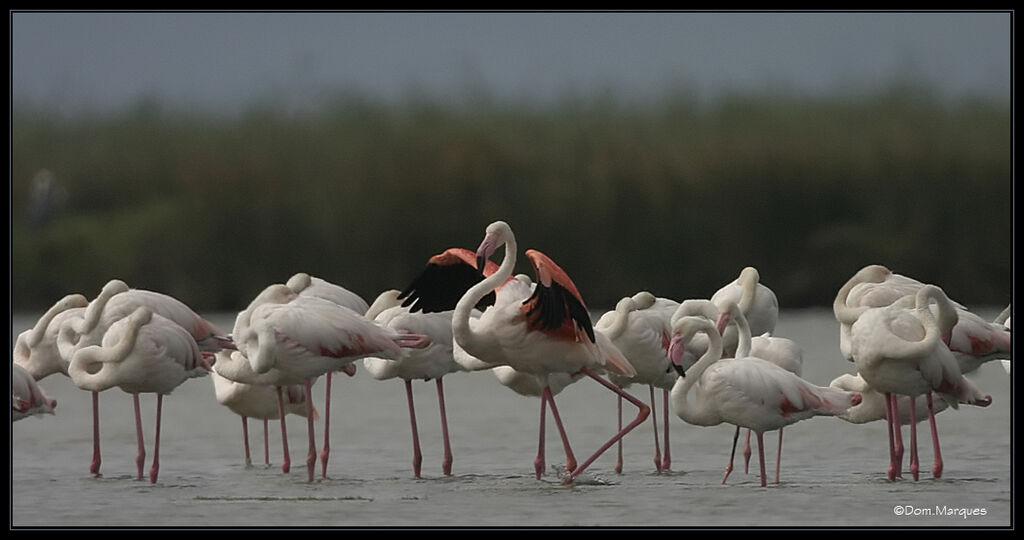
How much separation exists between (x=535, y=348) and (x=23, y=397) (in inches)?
94.9

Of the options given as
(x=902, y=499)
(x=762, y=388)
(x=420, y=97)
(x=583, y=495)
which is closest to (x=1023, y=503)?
(x=902, y=499)

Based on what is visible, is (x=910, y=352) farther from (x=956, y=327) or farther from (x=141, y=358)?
(x=141, y=358)

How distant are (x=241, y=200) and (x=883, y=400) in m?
10.4

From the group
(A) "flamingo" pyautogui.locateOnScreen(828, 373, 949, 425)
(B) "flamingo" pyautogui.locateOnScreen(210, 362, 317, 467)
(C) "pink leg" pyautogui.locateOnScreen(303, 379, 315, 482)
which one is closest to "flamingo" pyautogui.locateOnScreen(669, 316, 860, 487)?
(A) "flamingo" pyautogui.locateOnScreen(828, 373, 949, 425)

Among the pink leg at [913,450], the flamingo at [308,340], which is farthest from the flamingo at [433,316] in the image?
the pink leg at [913,450]

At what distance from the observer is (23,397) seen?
8.68m

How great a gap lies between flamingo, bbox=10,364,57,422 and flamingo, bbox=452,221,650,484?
197 centimetres

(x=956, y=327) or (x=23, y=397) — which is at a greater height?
(x=956, y=327)

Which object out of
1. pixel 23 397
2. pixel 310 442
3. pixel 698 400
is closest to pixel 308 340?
pixel 310 442

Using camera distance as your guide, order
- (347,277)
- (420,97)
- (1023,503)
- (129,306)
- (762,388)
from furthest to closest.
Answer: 1. (420,97)
2. (347,277)
3. (129,306)
4. (762,388)
5. (1023,503)

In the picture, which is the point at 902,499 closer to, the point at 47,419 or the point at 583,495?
the point at 583,495

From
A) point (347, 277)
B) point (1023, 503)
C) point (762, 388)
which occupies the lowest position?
point (1023, 503)

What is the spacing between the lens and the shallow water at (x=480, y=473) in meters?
8.16

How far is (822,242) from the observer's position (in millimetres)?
17969
